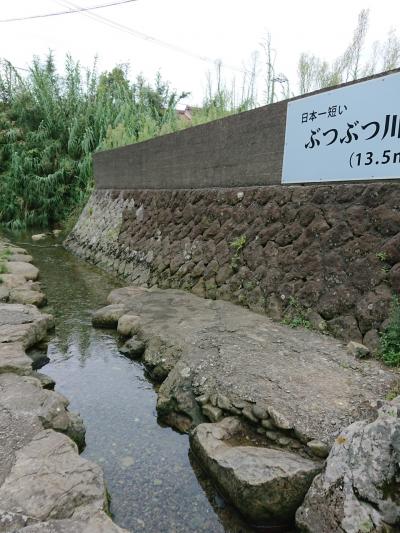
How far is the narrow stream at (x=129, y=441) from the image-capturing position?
2115 mm

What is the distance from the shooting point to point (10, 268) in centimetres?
656

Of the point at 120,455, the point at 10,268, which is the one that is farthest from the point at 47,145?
the point at 120,455

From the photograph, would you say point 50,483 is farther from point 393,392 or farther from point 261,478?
point 393,392

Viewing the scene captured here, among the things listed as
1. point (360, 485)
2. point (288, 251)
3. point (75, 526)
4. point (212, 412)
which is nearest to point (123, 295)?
point (288, 251)

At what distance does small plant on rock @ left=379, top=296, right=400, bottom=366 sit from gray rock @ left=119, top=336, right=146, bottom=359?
2.26 metres

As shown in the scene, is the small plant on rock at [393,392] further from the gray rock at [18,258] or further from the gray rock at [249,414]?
the gray rock at [18,258]

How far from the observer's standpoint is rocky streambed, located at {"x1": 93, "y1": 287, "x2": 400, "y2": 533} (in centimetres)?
180

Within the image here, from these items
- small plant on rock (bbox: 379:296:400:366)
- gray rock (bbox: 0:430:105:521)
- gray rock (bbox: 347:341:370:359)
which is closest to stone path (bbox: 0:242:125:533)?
gray rock (bbox: 0:430:105:521)

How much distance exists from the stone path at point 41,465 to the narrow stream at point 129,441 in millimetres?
248

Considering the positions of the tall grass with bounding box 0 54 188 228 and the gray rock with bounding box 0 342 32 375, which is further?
the tall grass with bounding box 0 54 188 228

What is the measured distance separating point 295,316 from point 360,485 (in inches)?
81.4

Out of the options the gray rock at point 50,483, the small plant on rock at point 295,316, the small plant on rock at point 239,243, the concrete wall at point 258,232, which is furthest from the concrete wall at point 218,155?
the gray rock at point 50,483

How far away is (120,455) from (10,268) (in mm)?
5035

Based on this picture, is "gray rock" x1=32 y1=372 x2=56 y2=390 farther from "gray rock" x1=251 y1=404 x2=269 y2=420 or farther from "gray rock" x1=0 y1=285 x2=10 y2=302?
"gray rock" x1=0 y1=285 x2=10 y2=302
